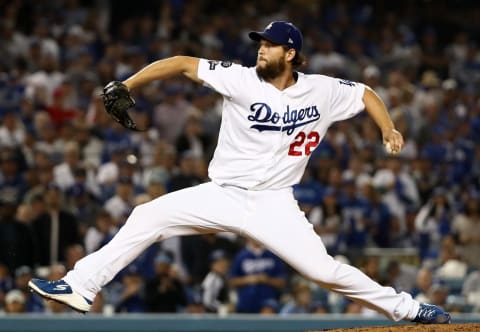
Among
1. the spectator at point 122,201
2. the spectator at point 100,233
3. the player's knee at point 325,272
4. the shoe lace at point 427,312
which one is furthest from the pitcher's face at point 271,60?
the spectator at point 122,201

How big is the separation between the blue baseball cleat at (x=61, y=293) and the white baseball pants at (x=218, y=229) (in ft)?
0.10

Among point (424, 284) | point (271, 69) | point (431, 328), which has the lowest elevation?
point (424, 284)

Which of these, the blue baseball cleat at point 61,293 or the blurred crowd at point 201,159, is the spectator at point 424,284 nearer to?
the blurred crowd at point 201,159

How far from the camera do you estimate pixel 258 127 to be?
570cm

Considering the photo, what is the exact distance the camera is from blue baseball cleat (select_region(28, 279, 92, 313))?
17.9 ft

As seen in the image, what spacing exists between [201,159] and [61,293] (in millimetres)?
6173

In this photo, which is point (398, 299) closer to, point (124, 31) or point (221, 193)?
point (221, 193)

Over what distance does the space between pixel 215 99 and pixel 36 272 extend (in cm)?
382

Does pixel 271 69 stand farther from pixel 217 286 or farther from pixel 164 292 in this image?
pixel 217 286

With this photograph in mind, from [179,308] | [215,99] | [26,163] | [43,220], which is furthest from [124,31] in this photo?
[179,308]

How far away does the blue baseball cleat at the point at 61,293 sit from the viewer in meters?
5.45

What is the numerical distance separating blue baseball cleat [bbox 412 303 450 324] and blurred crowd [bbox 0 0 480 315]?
3.60 m

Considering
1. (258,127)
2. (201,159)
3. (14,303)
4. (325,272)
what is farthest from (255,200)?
(201,159)

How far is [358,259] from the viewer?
10.5 m
